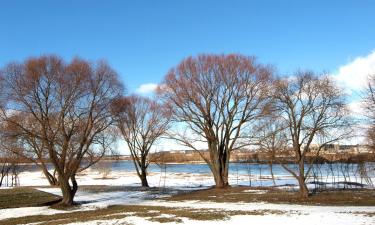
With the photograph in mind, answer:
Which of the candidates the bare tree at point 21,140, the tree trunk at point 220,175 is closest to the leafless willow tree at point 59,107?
the bare tree at point 21,140

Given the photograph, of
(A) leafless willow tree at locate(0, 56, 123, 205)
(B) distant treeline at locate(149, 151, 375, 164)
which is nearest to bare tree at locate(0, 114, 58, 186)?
(A) leafless willow tree at locate(0, 56, 123, 205)

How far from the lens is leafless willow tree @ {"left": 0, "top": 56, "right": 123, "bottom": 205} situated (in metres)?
24.0

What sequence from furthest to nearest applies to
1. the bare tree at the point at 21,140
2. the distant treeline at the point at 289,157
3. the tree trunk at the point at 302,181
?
1. the distant treeline at the point at 289,157
2. the bare tree at the point at 21,140
3. the tree trunk at the point at 302,181

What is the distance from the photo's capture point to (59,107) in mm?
24766

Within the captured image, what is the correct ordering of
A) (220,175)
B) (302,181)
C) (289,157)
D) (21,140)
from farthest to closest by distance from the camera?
(220,175) < (289,157) < (21,140) < (302,181)

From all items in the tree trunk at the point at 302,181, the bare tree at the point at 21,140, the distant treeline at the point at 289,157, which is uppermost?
the bare tree at the point at 21,140

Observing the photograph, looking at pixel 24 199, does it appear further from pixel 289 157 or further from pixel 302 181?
pixel 289 157

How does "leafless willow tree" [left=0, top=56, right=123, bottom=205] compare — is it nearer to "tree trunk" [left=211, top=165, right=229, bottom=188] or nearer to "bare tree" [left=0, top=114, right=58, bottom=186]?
"bare tree" [left=0, top=114, right=58, bottom=186]

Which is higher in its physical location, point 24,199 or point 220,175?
point 220,175

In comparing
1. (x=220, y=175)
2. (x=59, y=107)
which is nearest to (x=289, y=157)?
(x=220, y=175)

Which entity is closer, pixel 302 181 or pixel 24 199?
pixel 302 181

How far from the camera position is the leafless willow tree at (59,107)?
24.0 m

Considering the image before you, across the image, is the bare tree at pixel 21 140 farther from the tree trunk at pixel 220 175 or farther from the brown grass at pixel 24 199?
the tree trunk at pixel 220 175

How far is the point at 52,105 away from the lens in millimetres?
24625
